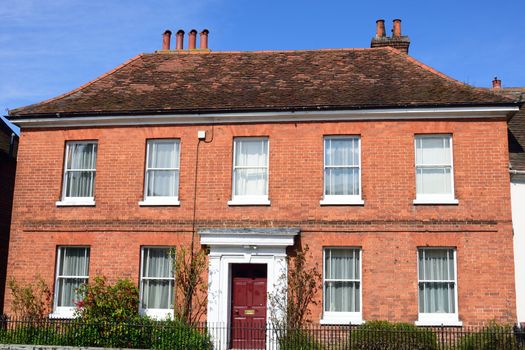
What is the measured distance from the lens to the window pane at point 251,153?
55.8 ft

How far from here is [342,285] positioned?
1597cm

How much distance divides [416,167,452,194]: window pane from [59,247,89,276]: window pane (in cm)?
971

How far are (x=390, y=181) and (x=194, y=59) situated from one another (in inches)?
345

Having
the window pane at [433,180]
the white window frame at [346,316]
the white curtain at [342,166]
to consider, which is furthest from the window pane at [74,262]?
the window pane at [433,180]

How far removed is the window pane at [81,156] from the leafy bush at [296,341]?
770 cm

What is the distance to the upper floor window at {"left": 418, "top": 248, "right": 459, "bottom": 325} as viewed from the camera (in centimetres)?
1538

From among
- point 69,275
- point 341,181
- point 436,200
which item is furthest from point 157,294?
point 436,200

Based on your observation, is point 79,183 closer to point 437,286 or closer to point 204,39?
point 204,39

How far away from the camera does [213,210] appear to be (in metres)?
16.7

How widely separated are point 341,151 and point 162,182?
5.28 m

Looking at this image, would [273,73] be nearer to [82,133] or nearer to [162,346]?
[82,133]

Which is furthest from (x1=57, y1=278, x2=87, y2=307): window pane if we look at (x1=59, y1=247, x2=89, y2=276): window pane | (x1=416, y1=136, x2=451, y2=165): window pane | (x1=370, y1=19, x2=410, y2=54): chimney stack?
(x1=370, y1=19, x2=410, y2=54): chimney stack

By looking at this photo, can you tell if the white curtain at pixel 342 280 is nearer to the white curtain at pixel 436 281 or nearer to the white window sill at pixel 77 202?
the white curtain at pixel 436 281

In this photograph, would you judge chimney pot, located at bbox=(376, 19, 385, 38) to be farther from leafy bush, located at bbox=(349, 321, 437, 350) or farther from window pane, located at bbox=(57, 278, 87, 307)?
window pane, located at bbox=(57, 278, 87, 307)
